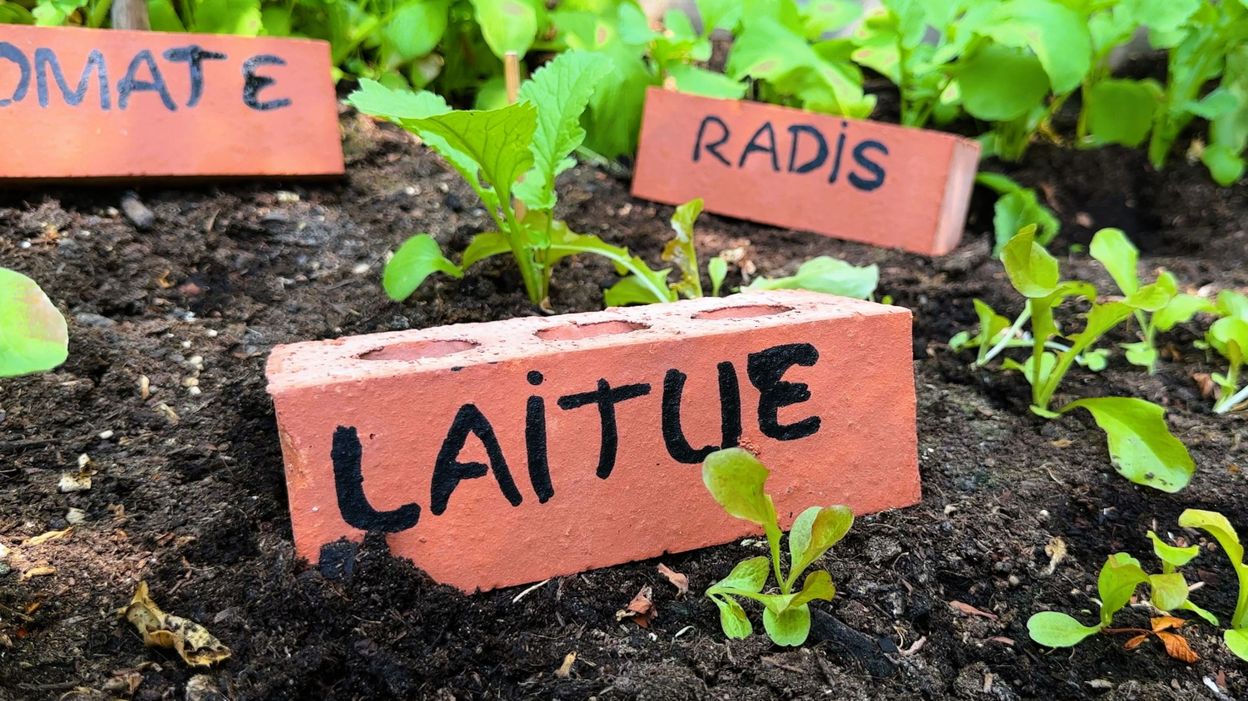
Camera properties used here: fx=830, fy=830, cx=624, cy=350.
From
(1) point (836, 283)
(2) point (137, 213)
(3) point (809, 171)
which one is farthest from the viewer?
(3) point (809, 171)

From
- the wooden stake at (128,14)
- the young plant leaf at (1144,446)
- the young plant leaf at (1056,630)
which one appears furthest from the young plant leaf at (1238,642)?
the wooden stake at (128,14)

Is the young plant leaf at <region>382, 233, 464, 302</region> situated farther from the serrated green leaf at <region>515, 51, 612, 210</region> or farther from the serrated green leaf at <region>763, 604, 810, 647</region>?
the serrated green leaf at <region>763, 604, 810, 647</region>

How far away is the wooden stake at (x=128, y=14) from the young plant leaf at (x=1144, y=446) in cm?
155

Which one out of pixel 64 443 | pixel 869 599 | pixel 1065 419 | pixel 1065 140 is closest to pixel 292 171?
pixel 64 443

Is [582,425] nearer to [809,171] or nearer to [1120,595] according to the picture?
[1120,595]

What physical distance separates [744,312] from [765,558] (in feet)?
0.89

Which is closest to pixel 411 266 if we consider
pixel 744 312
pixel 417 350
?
pixel 417 350

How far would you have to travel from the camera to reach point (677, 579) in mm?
803

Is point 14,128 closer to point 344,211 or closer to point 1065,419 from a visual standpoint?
point 344,211

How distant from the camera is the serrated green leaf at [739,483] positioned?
0.71m

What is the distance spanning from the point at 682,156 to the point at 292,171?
717mm

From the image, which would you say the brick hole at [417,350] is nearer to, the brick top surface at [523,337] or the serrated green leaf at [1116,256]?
the brick top surface at [523,337]

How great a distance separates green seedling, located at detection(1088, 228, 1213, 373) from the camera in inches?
44.1

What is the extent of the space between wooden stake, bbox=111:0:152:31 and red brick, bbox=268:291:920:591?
2.91 ft
